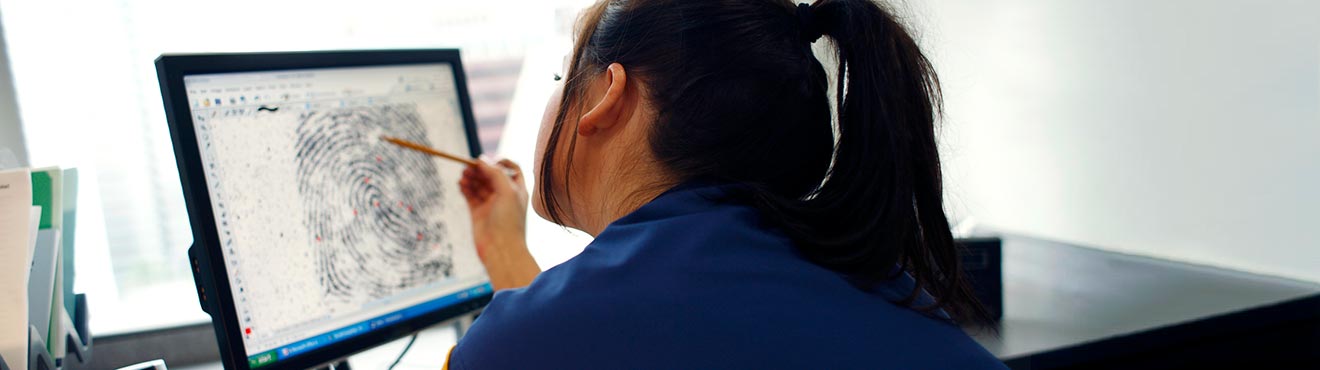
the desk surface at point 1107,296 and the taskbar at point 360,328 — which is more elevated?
the taskbar at point 360,328

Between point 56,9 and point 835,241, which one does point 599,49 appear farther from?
point 56,9

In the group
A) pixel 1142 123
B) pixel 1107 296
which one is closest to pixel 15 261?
pixel 1107 296

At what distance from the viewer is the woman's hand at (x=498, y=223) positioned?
1.12 meters

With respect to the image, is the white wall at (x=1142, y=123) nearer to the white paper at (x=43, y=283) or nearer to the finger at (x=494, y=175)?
the finger at (x=494, y=175)

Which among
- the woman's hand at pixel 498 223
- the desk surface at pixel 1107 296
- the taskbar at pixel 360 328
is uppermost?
the woman's hand at pixel 498 223

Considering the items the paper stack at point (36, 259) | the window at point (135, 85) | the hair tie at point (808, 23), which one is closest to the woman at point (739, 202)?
the hair tie at point (808, 23)

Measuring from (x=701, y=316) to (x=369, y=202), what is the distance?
22.2 inches

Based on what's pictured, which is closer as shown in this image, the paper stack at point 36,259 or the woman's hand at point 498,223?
the paper stack at point 36,259

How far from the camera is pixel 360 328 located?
0.99 m

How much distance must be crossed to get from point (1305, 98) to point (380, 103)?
46.9 inches

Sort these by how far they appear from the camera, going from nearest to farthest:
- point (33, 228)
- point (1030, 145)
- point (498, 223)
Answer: point (33, 228) → point (498, 223) → point (1030, 145)

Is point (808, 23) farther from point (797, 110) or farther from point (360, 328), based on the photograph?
point (360, 328)

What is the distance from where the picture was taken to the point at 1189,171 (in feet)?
4.34

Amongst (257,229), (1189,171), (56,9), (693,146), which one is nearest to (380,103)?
(257,229)
